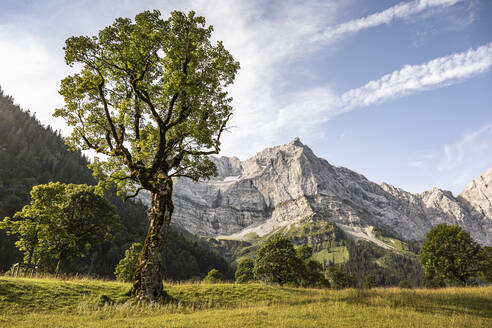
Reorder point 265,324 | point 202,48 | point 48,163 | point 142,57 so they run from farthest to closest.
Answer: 1. point 48,163
2. point 202,48
3. point 142,57
4. point 265,324

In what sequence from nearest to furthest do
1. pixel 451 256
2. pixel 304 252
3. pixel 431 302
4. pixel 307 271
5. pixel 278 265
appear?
pixel 431 302 → pixel 451 256 → pixel 278 265 → pixel 307 271 → pixel 304 252

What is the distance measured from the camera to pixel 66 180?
180 metres

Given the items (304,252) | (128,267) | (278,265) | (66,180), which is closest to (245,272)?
(304,252)

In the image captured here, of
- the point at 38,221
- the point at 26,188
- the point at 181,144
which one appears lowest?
the point at 38,221

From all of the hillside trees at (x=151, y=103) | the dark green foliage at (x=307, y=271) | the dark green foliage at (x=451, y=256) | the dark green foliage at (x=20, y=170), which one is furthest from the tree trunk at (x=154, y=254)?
the dark green foliage at (x=20, y=170)

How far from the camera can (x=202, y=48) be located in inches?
706

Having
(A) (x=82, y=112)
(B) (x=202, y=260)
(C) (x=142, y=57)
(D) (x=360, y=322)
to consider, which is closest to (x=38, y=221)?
(A) (x=82, y=112)

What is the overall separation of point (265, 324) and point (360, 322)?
167 inches

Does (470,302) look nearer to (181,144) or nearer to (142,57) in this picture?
(181,144)

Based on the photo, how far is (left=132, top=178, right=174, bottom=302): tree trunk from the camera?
583 inches

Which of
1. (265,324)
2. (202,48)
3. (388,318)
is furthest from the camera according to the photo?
(202,48)

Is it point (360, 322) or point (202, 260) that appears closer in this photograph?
point (360, 322)

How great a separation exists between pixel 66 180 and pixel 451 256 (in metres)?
212

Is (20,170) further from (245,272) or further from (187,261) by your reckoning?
(245,272)
